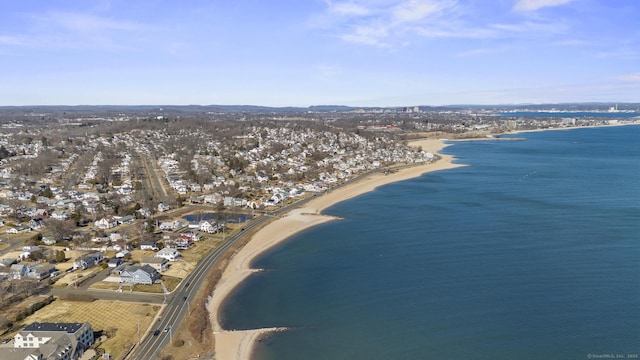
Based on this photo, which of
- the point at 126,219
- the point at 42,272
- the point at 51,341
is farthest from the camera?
the point at 126,219

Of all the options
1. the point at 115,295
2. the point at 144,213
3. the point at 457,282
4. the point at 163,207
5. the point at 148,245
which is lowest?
the point at 115,295

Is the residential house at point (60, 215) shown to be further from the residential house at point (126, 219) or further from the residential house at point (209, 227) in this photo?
the residential house at point (209, 227)

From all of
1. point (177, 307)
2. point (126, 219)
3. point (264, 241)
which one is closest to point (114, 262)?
point (177, 307)

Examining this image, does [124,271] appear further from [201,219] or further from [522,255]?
[522,255]

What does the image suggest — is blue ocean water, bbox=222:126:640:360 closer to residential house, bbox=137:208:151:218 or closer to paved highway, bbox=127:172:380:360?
paved highway, bbox=127:172:380:360

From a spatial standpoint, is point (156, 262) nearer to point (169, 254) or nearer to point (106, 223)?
point (169, 254)

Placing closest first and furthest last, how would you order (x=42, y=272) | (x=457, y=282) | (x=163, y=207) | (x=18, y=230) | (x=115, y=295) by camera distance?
1. (x=115, y=295)
2. (x=457, y=282)
3. (x=42, y=272)
4. (x=18, y=230)
5. (x=163, y=207)

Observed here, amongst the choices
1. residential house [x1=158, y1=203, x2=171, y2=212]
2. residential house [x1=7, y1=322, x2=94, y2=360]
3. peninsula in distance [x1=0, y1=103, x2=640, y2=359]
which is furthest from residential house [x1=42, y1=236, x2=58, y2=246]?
residential house [x1=7, y1=322, x2=94, y2=360]
